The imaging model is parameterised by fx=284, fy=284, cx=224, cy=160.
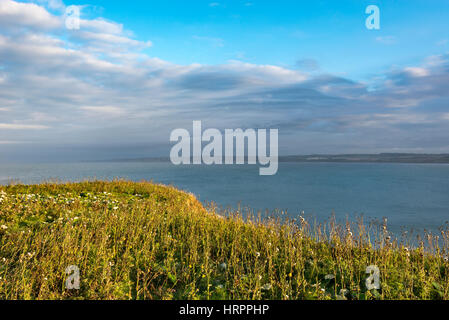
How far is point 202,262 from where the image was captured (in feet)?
23.8

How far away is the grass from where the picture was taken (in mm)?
5562

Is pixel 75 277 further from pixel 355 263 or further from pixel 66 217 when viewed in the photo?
pixel 355 263

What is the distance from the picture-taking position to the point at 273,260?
726 centimetres

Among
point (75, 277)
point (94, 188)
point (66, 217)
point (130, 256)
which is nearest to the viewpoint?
point (75, 277)

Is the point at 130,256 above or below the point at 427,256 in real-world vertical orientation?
above

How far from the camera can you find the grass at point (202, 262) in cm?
556

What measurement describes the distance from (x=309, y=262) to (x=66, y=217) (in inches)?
341
